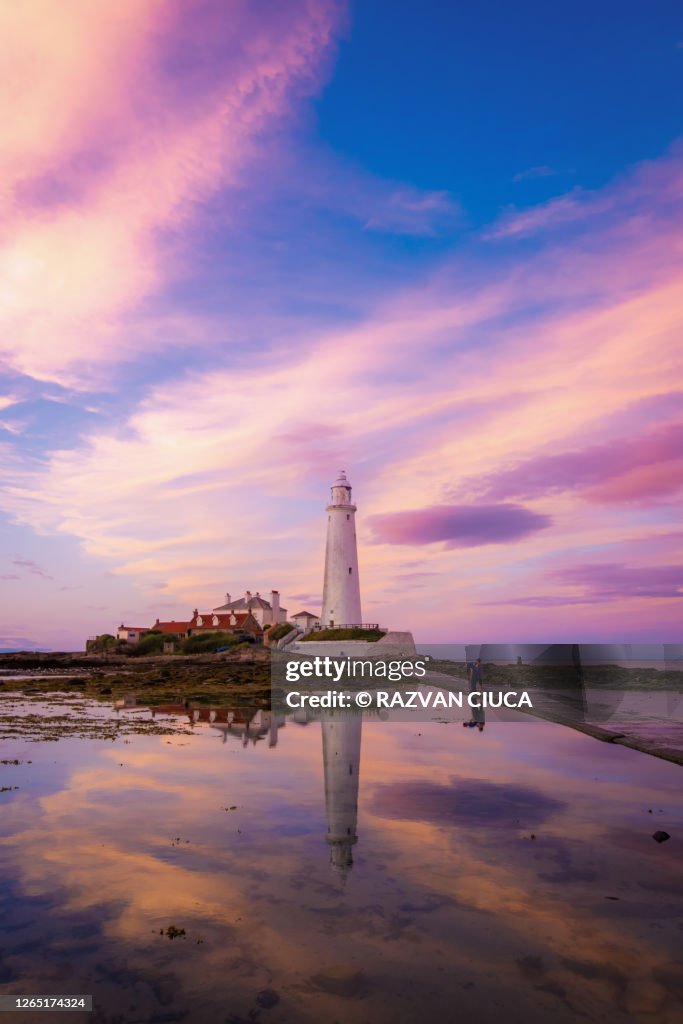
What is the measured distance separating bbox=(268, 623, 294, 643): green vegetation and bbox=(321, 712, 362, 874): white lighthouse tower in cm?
7086

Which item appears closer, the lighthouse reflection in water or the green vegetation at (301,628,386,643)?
the lighthouse reflection in water

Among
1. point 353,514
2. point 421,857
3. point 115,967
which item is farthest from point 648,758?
point 353,514

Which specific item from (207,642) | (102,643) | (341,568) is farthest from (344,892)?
(102,643)

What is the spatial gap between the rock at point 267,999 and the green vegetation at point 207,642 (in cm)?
9822

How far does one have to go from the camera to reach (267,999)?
7.29 m

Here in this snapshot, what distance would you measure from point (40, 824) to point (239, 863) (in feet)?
16.4

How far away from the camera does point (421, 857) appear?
11.7 meters

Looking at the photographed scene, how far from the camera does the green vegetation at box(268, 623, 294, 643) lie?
101531 millimetres

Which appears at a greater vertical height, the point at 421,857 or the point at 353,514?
the point at 353,514

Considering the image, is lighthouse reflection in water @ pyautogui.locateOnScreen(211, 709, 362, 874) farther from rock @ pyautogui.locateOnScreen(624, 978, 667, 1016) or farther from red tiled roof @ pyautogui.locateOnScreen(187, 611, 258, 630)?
red tiled roof @ pyautogui.locateOnScreen(187, 611, 258, 630)

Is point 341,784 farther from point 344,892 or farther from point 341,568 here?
point 341,568

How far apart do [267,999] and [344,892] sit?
299 cm

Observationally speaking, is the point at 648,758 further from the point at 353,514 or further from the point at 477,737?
the point at 353,514

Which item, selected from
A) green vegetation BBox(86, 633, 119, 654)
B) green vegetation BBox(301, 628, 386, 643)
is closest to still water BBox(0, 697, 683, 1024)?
green vegetation BBox(301, 628, 386, 643)
